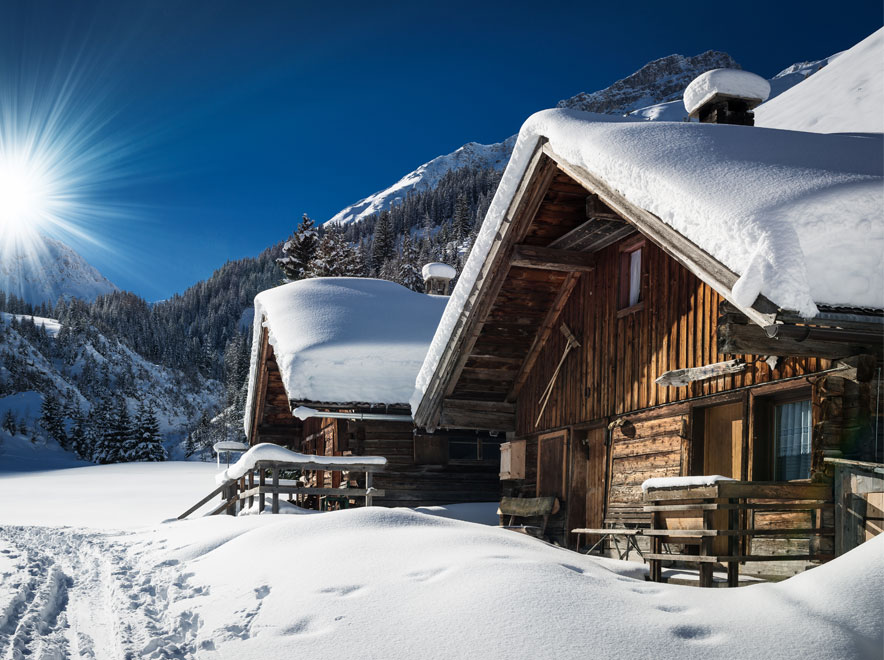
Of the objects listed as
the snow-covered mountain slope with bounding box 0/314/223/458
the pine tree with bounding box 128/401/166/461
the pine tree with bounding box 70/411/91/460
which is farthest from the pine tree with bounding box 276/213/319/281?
the snow-covered mountain slope with bounding box 0/314/223/458

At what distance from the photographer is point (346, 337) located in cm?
1941

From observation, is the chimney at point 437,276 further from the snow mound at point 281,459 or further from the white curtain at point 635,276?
the white curtain at point 635,276

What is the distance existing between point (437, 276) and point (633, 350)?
55.1ft

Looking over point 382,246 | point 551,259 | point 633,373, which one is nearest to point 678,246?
point 633,373

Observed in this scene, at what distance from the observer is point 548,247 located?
1246 cm

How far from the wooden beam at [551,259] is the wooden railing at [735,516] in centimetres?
503

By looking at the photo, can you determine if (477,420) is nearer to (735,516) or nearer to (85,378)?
(735,516)

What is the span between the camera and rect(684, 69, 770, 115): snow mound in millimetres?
11648

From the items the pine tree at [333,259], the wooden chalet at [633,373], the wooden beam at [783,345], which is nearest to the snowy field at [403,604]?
the wooden chalet at [633,373]

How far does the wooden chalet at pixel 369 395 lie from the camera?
17.4m

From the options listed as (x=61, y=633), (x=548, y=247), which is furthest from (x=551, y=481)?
(x=61, y=633)

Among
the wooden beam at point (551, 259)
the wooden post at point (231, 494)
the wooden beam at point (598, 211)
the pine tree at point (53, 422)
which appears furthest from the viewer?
the pine tree at point (53, 422)

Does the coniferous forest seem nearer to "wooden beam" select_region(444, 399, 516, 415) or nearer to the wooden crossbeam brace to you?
"wooden beam" select_region(444, 399, 516, 415)

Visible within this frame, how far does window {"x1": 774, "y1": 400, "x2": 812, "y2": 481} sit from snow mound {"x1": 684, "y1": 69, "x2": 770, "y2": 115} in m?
5.17
